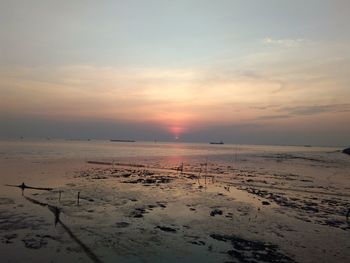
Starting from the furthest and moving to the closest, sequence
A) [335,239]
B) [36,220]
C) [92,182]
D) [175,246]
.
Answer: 1. [92,182]
2. [36,220]
3. [335,239]
4. [175,246]

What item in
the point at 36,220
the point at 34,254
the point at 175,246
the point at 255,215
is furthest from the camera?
the point at 255,215

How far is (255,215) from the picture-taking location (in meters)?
20.5

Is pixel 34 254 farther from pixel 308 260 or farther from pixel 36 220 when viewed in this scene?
pixel 308 260

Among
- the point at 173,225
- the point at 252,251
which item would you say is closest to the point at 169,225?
the point at 173,225

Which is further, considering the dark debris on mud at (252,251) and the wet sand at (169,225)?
the wet sand at (169,225)

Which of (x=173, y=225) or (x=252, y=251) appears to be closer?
(x=252, y=251)

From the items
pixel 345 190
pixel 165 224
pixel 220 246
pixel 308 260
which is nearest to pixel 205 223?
pixel 165 224

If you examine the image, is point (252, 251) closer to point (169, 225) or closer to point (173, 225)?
point (173, 225)

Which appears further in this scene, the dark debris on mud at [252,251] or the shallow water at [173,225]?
the shallow water at [173,225]

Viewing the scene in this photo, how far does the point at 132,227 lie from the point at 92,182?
56.9ft

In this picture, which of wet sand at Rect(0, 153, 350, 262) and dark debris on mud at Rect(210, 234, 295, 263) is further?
wet sand at Rect(0, 153, 350, 262)

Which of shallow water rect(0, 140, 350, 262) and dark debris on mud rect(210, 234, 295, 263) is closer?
dark debris on mud rect(210, 234, 295, 263)

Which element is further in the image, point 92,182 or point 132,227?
point 92,182

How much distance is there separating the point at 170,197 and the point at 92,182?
35.6 ft
